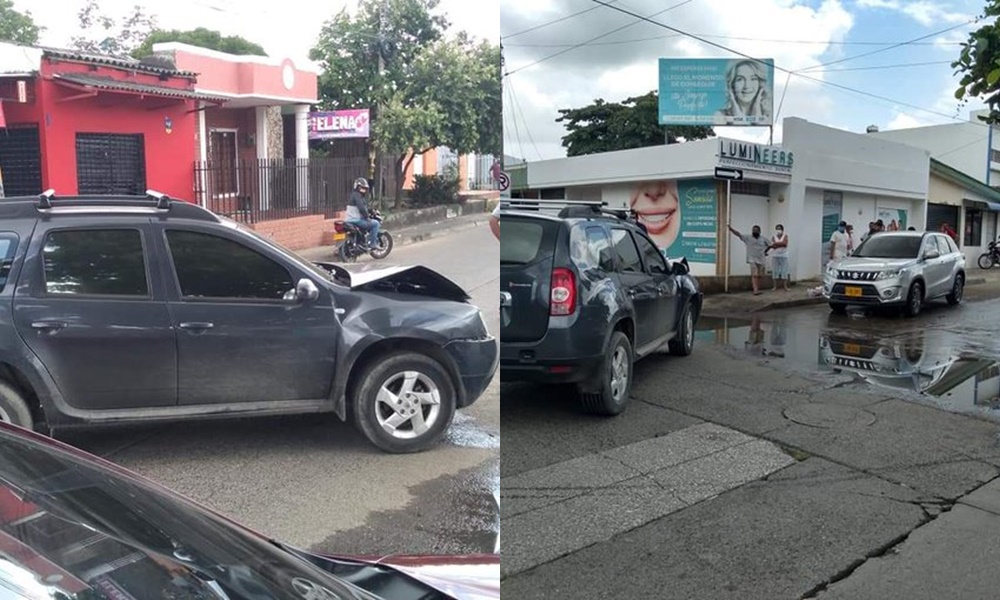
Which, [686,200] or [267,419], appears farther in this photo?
[686,200]

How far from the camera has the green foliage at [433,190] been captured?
86.7 inches

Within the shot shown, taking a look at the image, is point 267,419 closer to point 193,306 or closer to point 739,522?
point 193,306

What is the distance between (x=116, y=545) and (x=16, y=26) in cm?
113

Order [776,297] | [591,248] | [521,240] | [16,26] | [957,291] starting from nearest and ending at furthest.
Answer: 1. [16,26]
2. [521,240]
3. [591,248]
4. [776,297]
5. [957,291]

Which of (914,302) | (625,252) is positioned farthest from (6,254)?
(914,302)

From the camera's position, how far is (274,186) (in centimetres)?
199

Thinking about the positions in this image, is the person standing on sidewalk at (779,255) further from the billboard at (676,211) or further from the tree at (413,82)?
the tree at (413,82)

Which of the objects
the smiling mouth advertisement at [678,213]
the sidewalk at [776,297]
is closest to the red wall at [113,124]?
the smiling mouth advertisement at [678,213]

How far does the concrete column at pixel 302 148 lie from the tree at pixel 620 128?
88 centimetres

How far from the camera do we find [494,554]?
83.9 inches

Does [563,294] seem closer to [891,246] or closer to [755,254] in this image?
[755,254]

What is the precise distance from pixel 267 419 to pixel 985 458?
3.67 metres

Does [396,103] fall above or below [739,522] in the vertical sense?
above

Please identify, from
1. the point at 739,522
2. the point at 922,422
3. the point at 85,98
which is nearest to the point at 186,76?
the point at 85,98
